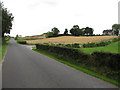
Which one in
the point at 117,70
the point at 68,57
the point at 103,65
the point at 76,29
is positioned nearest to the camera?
the point at 117,70

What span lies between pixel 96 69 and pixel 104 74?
1.02 m

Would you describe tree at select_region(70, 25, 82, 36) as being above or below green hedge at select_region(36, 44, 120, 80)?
above

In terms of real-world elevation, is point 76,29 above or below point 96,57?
above

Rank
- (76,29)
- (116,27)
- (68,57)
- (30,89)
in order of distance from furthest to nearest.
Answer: (76,29) < (116,27) < (68,57) < (30,89)

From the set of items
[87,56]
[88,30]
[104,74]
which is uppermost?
[88,30]

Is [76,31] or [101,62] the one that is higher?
[76,31]

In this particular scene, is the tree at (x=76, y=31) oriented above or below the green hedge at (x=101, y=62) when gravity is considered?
above

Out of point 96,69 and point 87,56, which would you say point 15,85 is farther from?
point 87,56

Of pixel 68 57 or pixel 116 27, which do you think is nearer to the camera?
pixel 68 57

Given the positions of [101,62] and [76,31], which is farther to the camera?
[76,31]

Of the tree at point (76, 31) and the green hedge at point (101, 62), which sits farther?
the tree at point (76, 31)

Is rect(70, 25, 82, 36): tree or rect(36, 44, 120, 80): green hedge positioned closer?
rect(36, 44, 120, 80): green hedge

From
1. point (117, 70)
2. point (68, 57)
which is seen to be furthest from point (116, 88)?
point (68, 57)

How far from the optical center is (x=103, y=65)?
9086 mm
